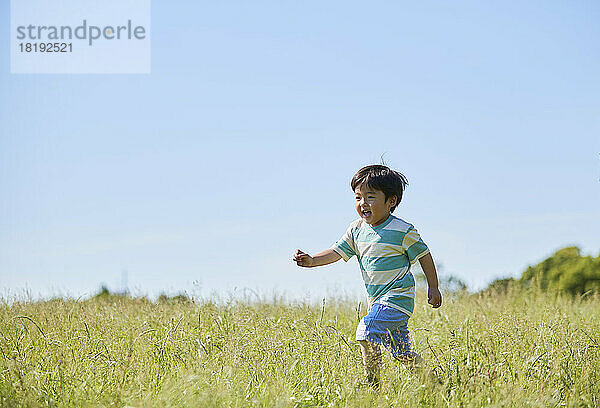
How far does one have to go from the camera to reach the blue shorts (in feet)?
15.0

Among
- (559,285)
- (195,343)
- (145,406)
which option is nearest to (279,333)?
(195,343)

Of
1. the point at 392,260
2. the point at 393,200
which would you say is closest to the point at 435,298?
the point at 392,260

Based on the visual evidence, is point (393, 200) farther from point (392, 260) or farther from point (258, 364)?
point (258, 364)

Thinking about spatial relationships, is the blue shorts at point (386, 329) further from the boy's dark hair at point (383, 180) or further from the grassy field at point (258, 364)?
the boy's dark hair at point (383, 180)

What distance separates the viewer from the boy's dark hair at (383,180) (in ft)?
15.6

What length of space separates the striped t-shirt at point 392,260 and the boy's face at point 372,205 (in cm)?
5

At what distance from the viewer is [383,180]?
15.6 feet

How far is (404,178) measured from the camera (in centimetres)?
492

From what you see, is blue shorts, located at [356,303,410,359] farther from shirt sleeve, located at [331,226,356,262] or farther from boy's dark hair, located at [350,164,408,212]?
boy's dark hair, located at [350,164,408,212]

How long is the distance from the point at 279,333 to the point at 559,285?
29.8 ft

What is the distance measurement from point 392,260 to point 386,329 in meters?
0.46

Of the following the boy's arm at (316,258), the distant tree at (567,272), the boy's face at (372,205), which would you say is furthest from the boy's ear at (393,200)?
the distant tree at (567,272)

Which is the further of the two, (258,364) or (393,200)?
(393,200)

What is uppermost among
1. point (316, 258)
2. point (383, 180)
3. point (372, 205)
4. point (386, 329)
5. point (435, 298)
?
point (383, 180)
